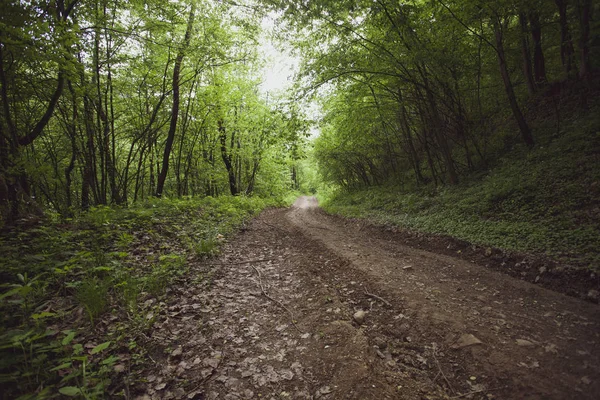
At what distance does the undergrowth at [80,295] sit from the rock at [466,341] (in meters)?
3.46

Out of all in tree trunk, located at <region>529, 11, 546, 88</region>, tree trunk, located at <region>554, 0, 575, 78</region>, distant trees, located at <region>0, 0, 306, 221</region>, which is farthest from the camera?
tree trunk, located at <region>529, 11, 546, 88</region>

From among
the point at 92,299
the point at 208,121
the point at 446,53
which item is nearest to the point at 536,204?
the point at 446,53

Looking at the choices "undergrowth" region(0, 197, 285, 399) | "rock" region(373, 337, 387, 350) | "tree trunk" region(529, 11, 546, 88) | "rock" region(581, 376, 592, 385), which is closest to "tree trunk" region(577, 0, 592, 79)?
"tree trunk" region(529, 11, 546, 88)

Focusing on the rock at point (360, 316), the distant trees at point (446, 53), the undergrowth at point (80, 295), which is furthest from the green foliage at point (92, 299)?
the distant trees at point (446, 53)

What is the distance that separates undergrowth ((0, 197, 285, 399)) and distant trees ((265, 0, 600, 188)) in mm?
6861

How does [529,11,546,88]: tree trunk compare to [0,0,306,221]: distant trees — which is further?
[529,11,546,88]: tree trunk

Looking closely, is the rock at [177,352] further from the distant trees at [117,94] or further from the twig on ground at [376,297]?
the distant trees at [117,94]

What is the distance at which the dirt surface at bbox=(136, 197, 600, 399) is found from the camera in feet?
7.94

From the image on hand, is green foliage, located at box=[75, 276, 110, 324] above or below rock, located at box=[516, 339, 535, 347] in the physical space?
above

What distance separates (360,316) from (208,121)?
1552cm

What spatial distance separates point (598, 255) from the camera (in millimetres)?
3865

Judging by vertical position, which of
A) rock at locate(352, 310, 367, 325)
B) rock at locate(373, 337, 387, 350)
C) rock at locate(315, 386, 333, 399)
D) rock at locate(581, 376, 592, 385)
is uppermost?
rock at locate(581, 376, 592, 385)

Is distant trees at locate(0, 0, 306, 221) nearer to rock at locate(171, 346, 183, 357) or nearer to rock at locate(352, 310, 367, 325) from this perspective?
rock at locate(171, 346, 183, 357)

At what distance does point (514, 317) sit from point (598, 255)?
6.93 ft
